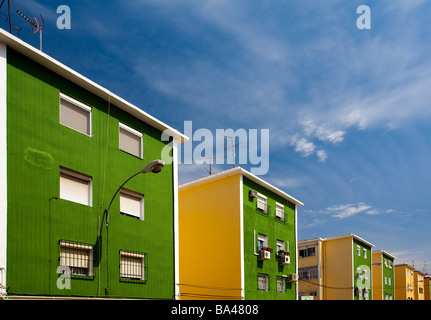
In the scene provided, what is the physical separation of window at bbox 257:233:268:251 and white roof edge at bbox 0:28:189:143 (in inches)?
371

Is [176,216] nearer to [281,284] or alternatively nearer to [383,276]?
[281,284]

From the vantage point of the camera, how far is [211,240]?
27625 mm

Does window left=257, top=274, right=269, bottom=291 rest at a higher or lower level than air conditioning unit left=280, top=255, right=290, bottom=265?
lower

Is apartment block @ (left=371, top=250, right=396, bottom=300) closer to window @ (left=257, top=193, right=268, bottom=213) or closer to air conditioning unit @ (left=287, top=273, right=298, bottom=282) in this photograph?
air conditioning unit @ (left=287, top=273, right=298, bottom=282)

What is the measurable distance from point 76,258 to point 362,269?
129ft

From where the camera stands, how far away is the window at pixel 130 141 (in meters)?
18.8

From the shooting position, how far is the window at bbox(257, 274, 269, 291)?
89.7ft

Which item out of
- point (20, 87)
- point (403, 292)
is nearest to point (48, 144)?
point (20, 87)

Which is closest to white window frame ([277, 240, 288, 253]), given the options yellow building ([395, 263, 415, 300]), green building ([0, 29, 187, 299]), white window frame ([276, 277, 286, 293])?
white window frame ([276, 277, 286, 293])

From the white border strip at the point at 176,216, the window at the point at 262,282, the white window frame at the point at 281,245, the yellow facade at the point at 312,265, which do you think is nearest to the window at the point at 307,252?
the yellow facade at the point at 312,265

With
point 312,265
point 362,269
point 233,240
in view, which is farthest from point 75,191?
point 362,269

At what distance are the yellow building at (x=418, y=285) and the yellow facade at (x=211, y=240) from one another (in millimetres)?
60814

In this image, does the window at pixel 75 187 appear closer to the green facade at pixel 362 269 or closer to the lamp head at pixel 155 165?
the lamp head at pixel 155 165

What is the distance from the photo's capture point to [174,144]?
21.5 meters
